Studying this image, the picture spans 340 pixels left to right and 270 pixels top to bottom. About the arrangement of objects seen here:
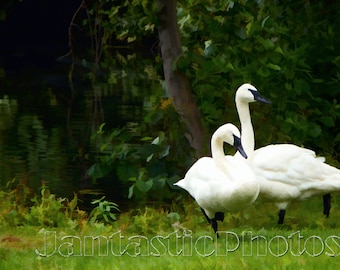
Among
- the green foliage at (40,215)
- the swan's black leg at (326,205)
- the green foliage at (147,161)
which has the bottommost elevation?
the swan's black leg at (326,205)

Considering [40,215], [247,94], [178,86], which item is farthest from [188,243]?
[178,86]

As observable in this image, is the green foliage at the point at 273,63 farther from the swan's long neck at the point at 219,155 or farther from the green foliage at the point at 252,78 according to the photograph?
the swan's long neck at the point at 219,155

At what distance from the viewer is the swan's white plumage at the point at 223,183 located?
9562mm

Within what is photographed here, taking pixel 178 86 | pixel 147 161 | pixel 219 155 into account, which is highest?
pixel 178 86

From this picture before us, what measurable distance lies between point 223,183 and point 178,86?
14.8ft

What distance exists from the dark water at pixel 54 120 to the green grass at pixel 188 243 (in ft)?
8.35

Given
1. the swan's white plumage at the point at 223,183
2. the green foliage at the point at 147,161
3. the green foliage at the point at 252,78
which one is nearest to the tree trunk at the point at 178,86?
the green foliage at the point at 252,78

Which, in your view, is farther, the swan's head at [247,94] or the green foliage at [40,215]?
the green foliage at [40,215]

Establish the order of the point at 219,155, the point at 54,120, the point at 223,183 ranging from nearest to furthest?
the point at 223,183 → the point at 219,155 → the point at 54,120

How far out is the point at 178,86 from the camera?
14.0 meters

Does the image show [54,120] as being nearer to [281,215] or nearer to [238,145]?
[281,215]

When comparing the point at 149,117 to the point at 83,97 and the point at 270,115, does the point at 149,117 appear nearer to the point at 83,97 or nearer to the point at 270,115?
the point at 270,115

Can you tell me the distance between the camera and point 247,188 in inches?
376

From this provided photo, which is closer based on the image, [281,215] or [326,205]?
[281,215]
